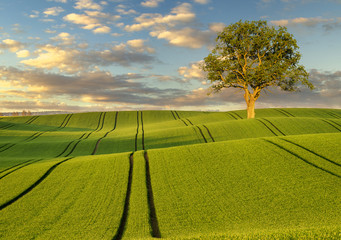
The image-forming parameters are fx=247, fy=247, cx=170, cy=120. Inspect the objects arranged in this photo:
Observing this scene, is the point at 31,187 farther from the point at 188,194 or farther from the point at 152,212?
the point at 188,194

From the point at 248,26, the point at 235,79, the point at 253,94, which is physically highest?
the point at 248,26

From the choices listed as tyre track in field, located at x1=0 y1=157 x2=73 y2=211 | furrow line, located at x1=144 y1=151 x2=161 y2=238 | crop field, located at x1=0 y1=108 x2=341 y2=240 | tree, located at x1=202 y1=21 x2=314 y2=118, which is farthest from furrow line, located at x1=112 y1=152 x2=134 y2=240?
tree, located at x1=202 y1=21 x2=314 y2=118

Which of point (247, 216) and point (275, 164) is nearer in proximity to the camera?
point (247, 216)

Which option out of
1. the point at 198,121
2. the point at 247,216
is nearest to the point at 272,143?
the point at 247,216

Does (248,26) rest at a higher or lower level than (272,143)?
higher

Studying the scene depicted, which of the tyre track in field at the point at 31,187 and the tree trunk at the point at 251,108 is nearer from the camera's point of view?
the tyre track in field at the point at 31,187

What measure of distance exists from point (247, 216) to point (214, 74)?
31590mm

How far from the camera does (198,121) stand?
47156 millimetres

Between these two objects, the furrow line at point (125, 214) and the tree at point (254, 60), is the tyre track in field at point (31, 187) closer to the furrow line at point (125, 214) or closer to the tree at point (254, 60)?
the furrow line at point (125, 214)

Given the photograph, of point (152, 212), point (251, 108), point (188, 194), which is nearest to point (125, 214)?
point (152, 212)

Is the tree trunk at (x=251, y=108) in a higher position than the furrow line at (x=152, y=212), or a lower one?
higher

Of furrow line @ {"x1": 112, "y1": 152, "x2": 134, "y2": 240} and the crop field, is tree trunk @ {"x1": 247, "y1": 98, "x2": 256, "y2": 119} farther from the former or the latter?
furrow line @ {"x1": 112, "y1": 152, "x2": 134, "y2": 240}

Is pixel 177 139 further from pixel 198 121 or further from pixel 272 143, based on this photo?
pixel 198 121

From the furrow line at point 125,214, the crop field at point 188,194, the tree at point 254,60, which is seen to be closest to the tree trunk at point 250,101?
the tree at point 254,60
